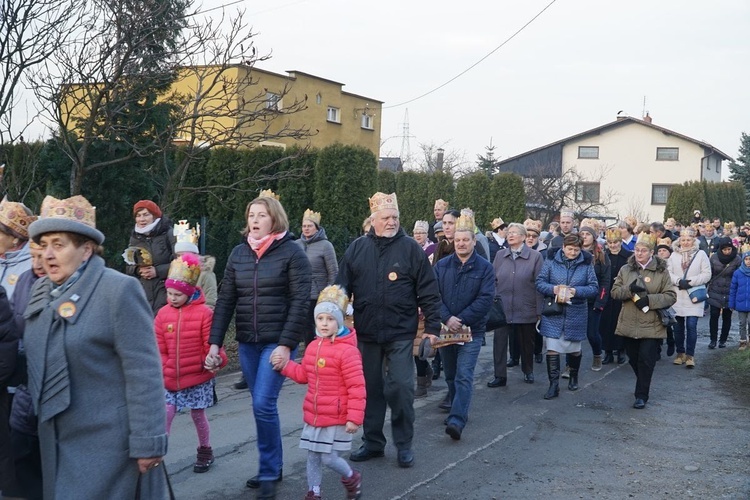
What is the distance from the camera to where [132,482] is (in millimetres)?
3664

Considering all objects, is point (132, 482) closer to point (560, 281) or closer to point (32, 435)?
point (32, 435)

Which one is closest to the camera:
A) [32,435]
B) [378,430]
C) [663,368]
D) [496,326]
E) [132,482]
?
[132,482]

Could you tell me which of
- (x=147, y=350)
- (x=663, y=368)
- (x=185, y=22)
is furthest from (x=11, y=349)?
(x=663, y=368)

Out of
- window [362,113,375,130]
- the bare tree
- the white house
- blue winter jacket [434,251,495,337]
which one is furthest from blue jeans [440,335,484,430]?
the white house

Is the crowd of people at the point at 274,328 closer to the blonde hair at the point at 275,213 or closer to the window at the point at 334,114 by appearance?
the blonde hair at the point at 275,213

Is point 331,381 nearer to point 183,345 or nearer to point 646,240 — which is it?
point 183,345

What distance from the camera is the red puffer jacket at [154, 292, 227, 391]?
626 centimetres

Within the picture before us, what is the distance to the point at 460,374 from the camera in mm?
7938

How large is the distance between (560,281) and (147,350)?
7.26 m

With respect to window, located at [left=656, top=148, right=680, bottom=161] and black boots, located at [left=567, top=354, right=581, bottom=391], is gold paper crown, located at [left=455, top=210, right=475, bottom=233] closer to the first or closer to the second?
black boots, located at [left=567, top=354, right=581, bottom=391]

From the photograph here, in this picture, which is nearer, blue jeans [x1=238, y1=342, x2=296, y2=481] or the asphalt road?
blue jeans [x1=238, y1=342, x2=296, y2=481]

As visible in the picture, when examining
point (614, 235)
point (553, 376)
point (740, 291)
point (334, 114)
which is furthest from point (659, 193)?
point (553, 376)

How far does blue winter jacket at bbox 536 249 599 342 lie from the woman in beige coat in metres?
0.46

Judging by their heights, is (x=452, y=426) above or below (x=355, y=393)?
below
